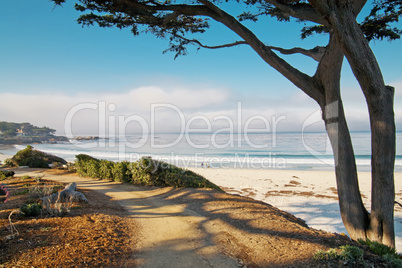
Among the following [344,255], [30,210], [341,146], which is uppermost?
[341,146]

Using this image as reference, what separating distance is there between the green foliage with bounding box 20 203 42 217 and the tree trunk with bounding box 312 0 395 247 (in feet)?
23.0

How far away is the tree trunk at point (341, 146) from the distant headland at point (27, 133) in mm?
76348

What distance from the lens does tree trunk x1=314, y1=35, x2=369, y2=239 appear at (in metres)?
5.20

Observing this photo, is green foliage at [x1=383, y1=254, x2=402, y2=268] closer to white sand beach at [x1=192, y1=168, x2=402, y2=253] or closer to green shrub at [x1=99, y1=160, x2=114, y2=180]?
white sand beach at [x1=192, y1=168, x2=402, y2=253]

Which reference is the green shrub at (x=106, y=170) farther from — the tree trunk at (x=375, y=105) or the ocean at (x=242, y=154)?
the ocean at (x=242, y=154)

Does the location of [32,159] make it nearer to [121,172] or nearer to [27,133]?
[121,172]

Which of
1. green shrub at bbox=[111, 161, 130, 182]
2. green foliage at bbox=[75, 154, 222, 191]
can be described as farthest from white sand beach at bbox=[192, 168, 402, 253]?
green shrub at bbox=[111, 161, 130, 182]

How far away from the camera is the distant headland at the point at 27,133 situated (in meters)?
67.8

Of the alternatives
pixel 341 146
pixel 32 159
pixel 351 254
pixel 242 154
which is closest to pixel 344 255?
pixel 351 254

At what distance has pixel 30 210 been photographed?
196 inches

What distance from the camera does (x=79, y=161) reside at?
44.3ft

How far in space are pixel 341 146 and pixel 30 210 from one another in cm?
701

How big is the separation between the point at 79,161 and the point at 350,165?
13389 millimetres

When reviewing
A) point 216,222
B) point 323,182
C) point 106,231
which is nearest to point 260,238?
point 216,222
